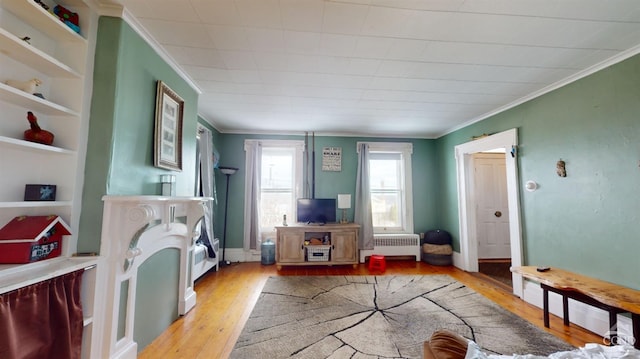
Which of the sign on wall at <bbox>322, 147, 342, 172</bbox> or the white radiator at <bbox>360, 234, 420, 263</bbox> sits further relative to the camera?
the sign on wall at <bbox>322, 147, 342, 172</bbox>

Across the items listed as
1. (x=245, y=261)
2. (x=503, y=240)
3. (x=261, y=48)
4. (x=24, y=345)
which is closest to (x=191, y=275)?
(x=24, y=345)

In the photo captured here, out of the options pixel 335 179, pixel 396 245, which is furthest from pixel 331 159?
pixel 396 245

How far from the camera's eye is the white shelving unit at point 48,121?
1.19 m

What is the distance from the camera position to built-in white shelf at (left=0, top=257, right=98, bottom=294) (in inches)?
41.8

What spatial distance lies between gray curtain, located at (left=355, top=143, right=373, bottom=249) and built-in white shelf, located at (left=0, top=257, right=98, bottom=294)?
12.3ft

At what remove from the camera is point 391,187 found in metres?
4.86

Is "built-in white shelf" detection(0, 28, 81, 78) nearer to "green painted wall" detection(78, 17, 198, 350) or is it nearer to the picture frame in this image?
"green painted wall" detection(78, 17, 198, 350)

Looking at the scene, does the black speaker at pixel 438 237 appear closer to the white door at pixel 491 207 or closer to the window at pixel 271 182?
the white door at pixel 491 207

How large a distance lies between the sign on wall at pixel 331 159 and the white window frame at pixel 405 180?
0.51 metres

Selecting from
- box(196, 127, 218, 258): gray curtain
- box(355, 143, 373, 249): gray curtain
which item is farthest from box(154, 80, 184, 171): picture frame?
box(355, 143, 373, 249): gray curtain

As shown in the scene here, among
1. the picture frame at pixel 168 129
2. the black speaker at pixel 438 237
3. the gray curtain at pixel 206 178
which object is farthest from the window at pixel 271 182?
the black speaker at pixel 438 237

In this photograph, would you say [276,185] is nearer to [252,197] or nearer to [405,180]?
[252,197]

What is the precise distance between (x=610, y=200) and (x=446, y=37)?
2076mm

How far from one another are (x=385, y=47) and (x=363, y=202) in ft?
9.91
